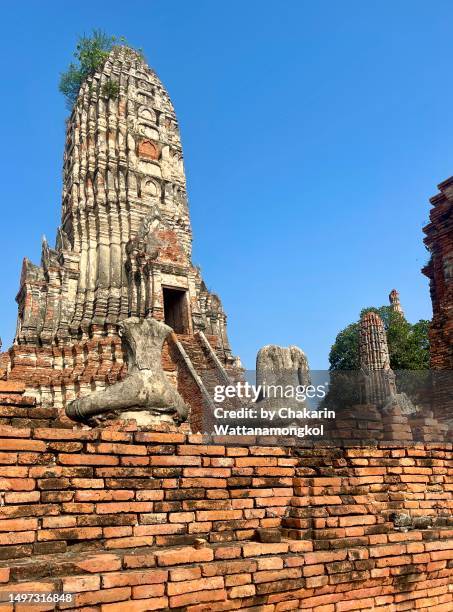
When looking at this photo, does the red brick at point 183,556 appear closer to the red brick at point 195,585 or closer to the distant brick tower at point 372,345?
the red brick at point 195,585

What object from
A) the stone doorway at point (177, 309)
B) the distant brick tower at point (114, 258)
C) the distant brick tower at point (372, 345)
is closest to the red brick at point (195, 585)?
the distant brick tower at point (372, 345)

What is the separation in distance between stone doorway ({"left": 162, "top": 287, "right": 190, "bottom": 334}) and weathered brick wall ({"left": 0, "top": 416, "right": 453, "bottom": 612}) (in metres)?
14.5

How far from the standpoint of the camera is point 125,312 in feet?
61.5

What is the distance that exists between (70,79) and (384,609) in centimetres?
2447

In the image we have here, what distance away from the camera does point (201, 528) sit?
4.37 metres

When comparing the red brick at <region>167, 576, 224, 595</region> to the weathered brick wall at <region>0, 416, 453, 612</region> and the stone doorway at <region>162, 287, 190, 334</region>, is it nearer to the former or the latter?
the weathered brick wall at <region>0, 416, 453, 612</region>

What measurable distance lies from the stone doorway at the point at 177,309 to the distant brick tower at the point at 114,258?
42mm

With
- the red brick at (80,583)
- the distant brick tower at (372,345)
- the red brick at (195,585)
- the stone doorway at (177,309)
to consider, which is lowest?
the red brick at (195,585)

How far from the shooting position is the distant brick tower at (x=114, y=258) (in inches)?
677

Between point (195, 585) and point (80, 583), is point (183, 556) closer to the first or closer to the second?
point (195, 585)

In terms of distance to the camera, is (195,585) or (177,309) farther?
(177,309)

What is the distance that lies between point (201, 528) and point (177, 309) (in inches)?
621

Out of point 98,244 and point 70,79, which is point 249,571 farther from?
point 70,79

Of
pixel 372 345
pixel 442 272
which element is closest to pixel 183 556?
pixel 442 272
